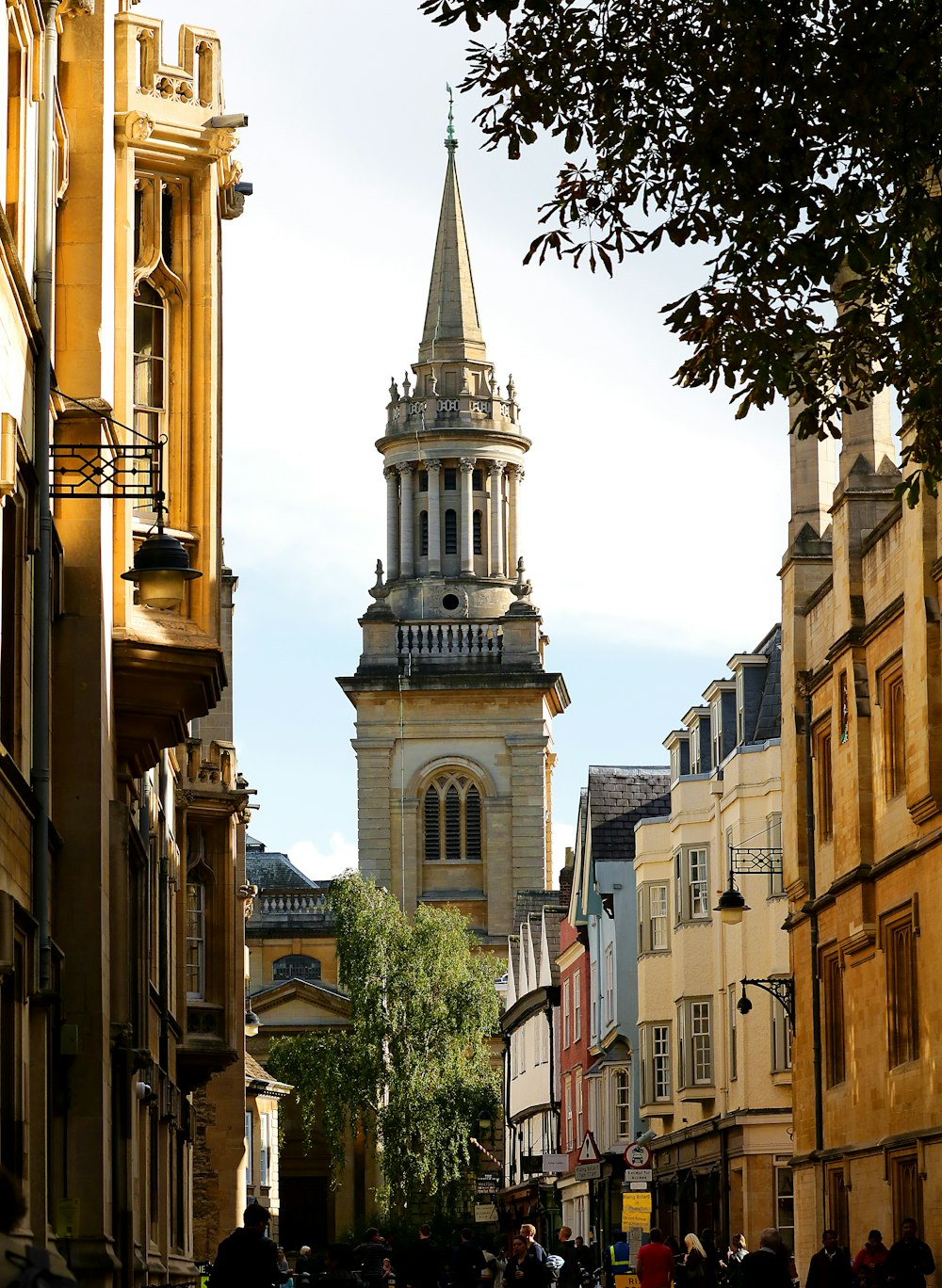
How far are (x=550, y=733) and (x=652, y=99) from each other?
314 feet

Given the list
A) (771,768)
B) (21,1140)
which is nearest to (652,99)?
(21,1140)

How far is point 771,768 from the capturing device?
40.8 m

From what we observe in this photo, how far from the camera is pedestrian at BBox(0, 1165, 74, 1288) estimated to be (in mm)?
6500

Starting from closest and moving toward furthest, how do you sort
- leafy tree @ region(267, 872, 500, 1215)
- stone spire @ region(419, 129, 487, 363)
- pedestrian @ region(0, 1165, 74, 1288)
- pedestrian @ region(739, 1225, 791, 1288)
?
pedestrian @ region(0, 1165, 74, 1288)
pedestrian @ region(739, 1225, 791, 1288)
leafy tree @ region(267, 872, 500, 1215)
stone spire @ region(419, 129, 487, 363)

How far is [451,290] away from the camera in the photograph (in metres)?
115

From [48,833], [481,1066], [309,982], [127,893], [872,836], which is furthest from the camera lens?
[309,982]

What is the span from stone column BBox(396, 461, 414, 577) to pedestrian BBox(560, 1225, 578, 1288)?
7403 cm

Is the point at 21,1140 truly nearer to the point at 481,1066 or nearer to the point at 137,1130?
the point at 137,1130

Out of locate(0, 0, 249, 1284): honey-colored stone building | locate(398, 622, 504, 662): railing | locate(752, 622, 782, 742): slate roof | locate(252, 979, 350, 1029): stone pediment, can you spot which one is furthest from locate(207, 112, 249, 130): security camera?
locate(398, 622, 504, 662): railing

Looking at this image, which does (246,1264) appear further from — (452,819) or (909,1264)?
(452,819)

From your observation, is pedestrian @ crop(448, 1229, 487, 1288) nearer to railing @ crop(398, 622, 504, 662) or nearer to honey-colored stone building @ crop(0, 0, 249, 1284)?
honey-colored stone building @ crop(0, 0, 249, 1284)

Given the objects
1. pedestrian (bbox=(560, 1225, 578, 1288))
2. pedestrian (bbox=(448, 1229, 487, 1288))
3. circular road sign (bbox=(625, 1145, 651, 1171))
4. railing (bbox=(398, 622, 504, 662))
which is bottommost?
pedestrian (bbox=(560, 1225, 578, 1288))

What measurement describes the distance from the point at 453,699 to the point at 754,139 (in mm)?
92231

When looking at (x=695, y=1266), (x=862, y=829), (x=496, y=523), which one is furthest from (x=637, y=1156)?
(x=496, y=523)
